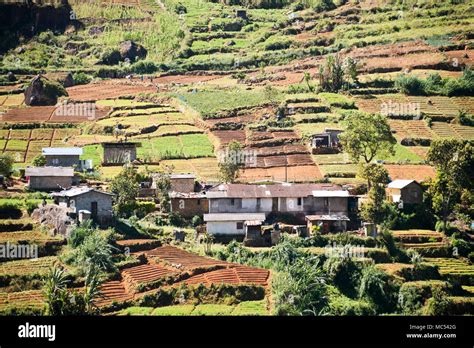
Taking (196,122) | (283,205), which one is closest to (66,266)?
(283,205)

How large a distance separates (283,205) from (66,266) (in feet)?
18.1

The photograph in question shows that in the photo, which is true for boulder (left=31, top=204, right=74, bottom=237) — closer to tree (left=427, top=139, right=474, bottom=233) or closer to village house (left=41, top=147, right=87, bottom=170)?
village house (left=41, top=147, right=87, bottom=170)

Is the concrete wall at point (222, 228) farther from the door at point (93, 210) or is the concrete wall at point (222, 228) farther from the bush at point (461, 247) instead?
the bush at point (461, 247)

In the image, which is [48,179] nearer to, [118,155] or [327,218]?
[118,155]

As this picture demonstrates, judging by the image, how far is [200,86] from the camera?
33.2 m

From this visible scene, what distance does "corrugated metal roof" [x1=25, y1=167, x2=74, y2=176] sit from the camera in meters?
20.9

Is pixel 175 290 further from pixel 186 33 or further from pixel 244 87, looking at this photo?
pixel 186 33

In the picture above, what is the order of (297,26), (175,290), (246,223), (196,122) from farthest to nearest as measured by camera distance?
(297,26) → (196,122) → (246,223) → (175,290)

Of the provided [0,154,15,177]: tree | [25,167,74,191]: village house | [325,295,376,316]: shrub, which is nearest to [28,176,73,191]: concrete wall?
[25,167,74,191]: village house

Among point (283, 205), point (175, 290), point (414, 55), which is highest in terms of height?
point (414, 55)

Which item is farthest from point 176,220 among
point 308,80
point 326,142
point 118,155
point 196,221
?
point 308,80

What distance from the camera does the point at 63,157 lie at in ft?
75.9

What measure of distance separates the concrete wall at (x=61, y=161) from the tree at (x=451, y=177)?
28.5ft

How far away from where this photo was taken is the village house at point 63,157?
2298 cm
